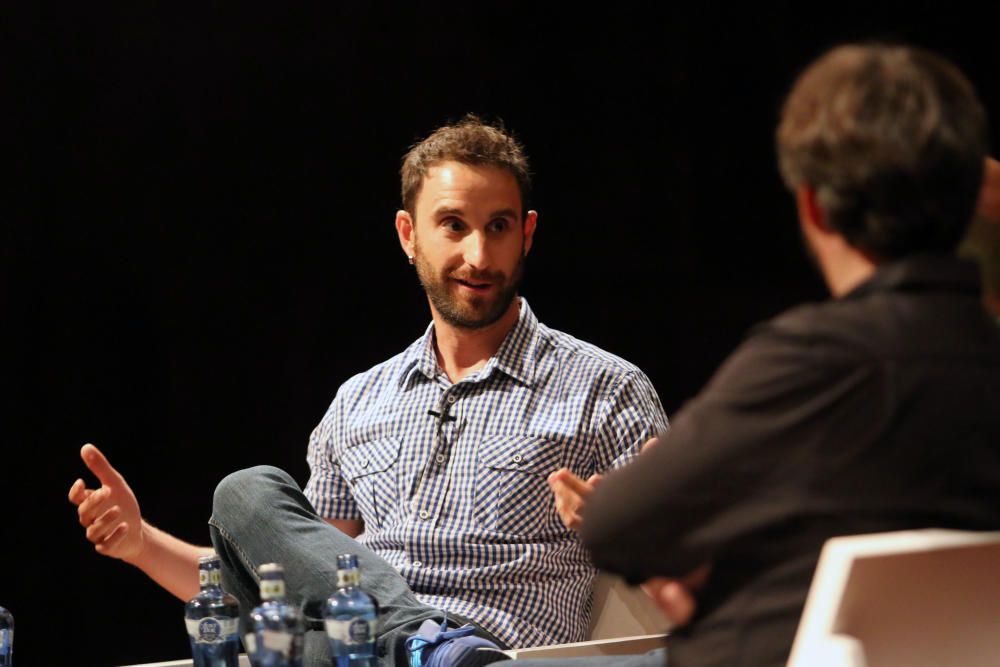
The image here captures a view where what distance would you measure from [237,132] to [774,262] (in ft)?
5.42

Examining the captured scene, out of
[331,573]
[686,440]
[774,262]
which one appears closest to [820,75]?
[686,440]

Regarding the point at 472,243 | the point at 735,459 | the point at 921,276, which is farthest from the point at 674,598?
the point at 472,243

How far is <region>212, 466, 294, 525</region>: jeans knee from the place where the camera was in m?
2.30

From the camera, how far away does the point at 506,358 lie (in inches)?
103

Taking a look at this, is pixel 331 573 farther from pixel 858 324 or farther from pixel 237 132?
pixel 237 132

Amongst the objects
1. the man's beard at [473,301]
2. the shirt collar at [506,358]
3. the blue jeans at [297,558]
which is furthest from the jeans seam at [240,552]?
the man's beard at [473,301]

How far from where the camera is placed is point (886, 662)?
1.14 m

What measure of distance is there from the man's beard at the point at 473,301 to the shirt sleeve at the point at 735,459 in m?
1.48

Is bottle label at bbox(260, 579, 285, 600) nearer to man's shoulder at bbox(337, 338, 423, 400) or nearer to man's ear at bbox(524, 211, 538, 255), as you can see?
man's shoulder at bbox(337, 338, 423, 400)

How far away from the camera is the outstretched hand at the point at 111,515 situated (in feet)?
7.87

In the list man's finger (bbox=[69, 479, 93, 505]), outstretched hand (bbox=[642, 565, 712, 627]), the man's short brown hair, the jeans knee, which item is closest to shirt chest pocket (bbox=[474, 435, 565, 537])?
the jeans knee

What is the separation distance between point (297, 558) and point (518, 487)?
0.47 meters

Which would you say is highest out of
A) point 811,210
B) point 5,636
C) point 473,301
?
point 811,210

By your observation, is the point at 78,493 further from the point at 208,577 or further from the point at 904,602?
the point at 904,602
